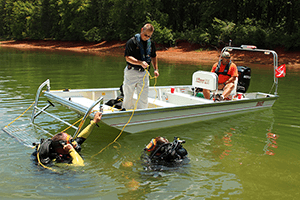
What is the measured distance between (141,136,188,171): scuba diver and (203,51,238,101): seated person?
153 inches

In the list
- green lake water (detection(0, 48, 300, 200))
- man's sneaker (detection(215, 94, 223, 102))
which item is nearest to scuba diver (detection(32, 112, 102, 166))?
green lake water (detection(0, 48, 300, 200))

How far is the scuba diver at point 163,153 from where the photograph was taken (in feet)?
15.1

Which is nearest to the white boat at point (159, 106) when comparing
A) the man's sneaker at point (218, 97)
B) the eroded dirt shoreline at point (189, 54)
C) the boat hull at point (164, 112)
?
the boat hull at point (164, 112)

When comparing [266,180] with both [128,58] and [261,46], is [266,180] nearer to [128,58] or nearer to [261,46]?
[128,58]

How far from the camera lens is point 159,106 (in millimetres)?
7262

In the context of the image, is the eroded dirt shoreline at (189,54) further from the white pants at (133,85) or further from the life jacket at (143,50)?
the life jacket at (143,50)

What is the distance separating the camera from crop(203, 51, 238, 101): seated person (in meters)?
8.38

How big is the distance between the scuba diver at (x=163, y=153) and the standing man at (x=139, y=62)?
1.65 m

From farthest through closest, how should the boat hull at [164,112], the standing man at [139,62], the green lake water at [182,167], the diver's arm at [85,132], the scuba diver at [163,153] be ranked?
the boat hull at [164,112] < the standing man at [139,62] < the diver's arm at [85,132] < the scuba diver at [163,153] < the green lake water at [182,167]

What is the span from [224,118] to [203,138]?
172 centimetres

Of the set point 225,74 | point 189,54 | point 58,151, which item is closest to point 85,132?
point 58,151

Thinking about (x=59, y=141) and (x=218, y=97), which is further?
(x=218, y=97)

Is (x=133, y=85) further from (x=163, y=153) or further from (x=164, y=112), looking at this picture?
(x=163, y=153)

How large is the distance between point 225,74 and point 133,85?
11.6 feet
